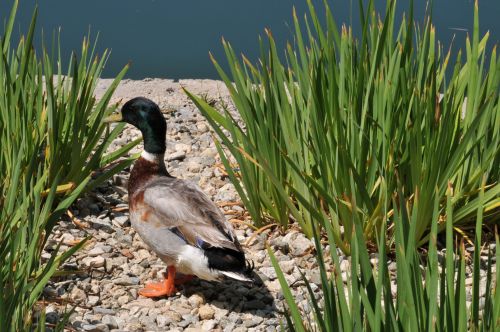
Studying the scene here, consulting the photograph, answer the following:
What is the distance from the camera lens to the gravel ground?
9.46ft

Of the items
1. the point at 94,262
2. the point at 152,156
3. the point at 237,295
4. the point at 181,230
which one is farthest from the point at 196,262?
the point at 152,156

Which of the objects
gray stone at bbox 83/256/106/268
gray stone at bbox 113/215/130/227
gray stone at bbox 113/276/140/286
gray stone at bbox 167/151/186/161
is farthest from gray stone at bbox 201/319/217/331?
gray stone at bbox 167/151/186/161

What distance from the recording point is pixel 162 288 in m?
3.06

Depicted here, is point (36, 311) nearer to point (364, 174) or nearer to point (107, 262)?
point (107, 262)

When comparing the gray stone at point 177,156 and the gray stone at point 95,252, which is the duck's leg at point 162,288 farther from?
the gray stone at point 177,156

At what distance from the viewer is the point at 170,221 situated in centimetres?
301

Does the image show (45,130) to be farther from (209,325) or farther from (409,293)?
(409,293)

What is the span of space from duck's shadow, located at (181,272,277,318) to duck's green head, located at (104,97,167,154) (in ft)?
1.86

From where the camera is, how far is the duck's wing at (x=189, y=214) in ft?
9.52

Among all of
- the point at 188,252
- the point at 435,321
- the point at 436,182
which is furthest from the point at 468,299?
the point at 435,321

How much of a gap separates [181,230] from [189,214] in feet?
0.21

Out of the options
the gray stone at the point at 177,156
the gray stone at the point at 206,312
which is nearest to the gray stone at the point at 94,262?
the gray stone at the point at 206,312

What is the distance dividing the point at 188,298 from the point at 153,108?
765 millimetres

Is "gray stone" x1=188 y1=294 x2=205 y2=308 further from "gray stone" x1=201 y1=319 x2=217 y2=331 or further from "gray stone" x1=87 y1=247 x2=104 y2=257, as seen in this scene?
"gray stone" x1=87 y1=247 x2=104 y2=257
